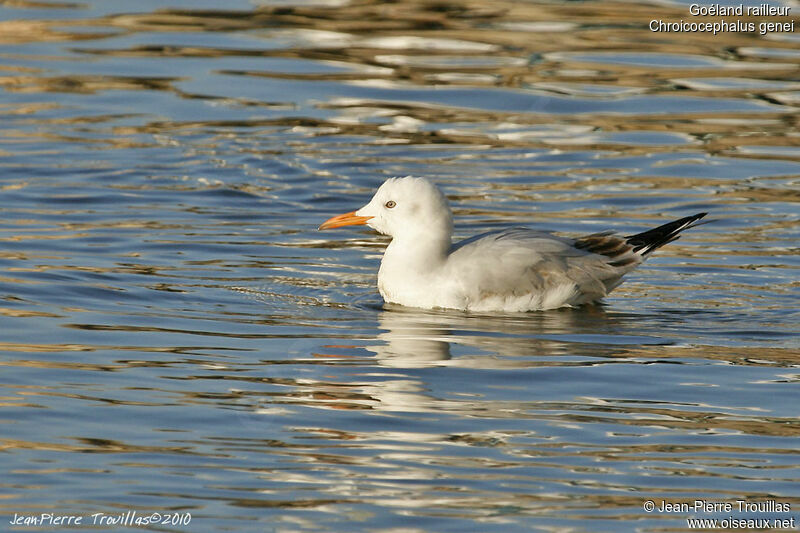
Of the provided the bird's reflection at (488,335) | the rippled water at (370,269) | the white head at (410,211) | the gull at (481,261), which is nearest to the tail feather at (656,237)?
the gull at (481,261)

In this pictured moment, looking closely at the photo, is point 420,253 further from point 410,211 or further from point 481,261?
point 481,261

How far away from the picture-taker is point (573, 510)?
652 cm

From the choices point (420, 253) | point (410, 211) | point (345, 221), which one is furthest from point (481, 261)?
point (345, 221)

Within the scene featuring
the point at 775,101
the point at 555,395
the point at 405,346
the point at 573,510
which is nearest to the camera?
the point at 573,510

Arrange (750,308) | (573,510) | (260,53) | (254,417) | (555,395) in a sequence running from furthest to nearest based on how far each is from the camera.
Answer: (260,53), (750,308), (555,395), (254,417), (573,510)

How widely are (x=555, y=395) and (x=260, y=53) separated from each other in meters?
11.7

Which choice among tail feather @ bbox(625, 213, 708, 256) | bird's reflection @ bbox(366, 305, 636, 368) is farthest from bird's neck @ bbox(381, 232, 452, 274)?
tail feather @ bbox(625, 213, 708, 256)

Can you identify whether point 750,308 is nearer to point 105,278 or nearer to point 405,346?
point 405,346

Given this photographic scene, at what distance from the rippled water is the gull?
18 cm

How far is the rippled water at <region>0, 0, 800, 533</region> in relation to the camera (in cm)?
693

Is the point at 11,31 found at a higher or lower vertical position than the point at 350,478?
higher

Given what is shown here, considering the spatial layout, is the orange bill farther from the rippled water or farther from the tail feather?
the tail feather

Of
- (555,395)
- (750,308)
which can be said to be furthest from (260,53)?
(555,395)

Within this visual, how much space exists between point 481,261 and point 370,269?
66.7 inches
